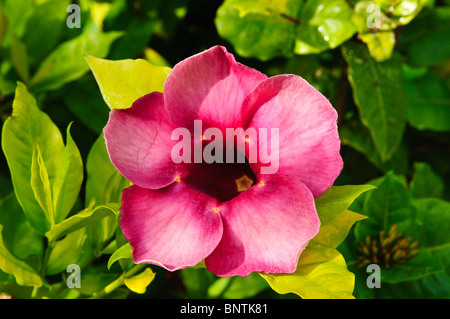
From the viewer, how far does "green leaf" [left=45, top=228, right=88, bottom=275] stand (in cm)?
81

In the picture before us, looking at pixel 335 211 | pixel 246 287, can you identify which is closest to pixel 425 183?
pixel 246 287

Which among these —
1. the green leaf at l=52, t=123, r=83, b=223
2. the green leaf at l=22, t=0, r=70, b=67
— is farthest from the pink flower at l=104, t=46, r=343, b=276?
the green leaf at l=22, t=0, r=70, b=67

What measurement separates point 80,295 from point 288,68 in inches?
27.2

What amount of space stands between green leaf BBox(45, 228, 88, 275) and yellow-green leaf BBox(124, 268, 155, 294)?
151 millimetres

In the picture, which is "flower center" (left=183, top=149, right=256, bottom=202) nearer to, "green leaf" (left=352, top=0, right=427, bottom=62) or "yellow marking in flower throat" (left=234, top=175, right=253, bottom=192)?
"yellow marking in flower throat" (left=234, top=175, right=253, bottom=192)

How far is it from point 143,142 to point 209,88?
117mm

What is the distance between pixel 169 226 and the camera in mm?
634

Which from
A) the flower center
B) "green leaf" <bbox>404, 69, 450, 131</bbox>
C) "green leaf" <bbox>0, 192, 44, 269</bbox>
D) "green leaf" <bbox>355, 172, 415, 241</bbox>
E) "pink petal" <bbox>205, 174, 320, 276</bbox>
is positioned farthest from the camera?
"green leaf" <bbox>404, 69, 450, 131</bbox>

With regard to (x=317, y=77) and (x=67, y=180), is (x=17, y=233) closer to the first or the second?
(x=67, y=180)

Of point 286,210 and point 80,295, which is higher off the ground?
point 286,210

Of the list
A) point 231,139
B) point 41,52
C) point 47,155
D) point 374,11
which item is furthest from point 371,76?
point 41,52

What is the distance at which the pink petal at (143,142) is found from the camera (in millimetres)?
638

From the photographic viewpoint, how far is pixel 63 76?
1.09 metres
